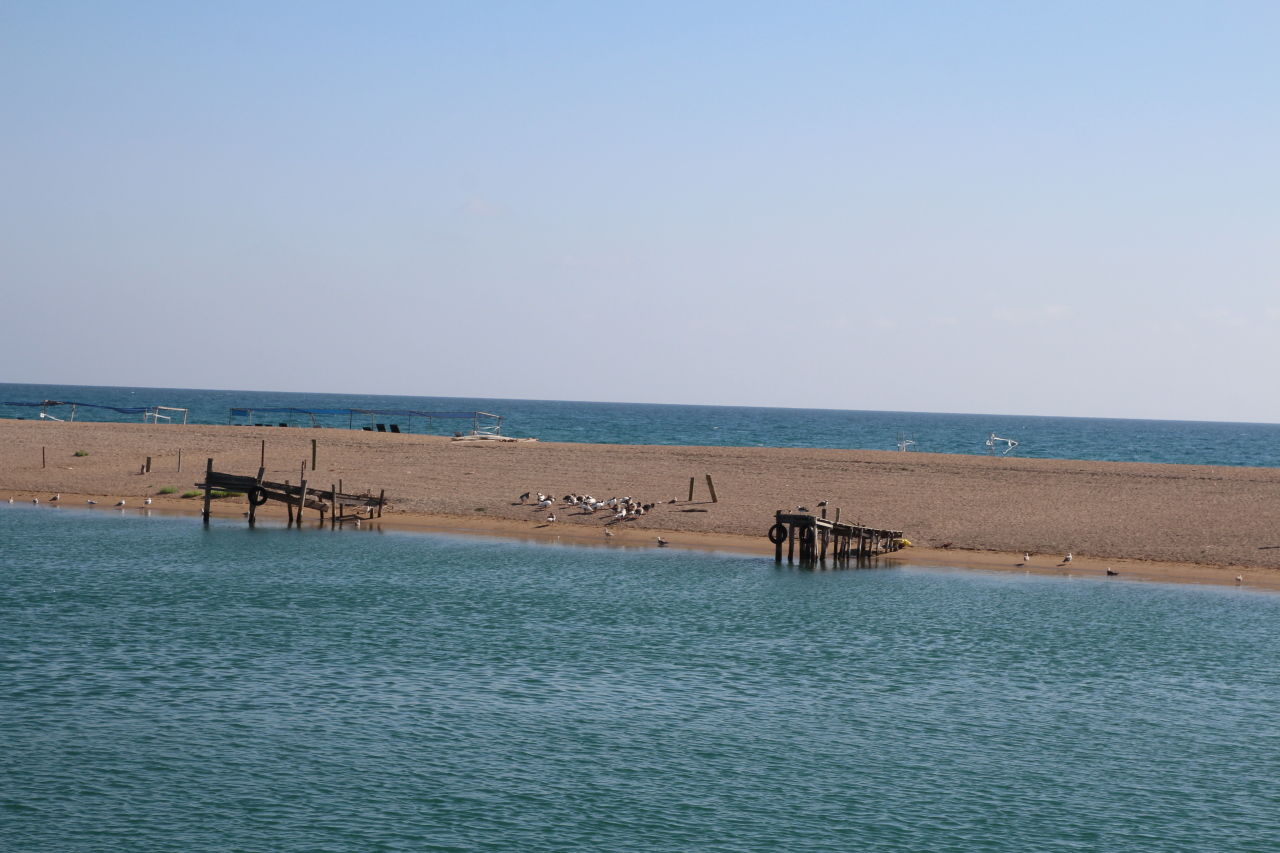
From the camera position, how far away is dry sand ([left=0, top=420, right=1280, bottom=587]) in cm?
5038

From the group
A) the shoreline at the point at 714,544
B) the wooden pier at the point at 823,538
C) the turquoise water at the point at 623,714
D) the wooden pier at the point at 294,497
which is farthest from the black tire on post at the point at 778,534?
Result: the wooden pier at the point at 294,497

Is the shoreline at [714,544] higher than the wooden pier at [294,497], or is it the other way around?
the wooden pier at [294,497]

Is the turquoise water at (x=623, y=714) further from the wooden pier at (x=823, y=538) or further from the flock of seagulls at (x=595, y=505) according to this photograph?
the flock of seagulls at (x=595, y=505)

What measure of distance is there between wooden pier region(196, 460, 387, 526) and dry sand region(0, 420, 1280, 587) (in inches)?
72.6

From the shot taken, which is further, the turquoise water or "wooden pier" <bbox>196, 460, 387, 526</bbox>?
"wooden pier" <bbox>196, 460, 387, 526</bbox>

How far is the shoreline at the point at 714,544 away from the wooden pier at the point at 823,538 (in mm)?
579

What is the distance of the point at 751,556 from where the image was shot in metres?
49.9

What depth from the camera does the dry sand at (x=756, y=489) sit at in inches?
1983

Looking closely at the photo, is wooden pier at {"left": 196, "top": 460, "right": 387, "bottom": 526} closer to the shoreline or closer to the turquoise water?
the shoreline

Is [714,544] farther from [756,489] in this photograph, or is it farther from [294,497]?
[294,497]

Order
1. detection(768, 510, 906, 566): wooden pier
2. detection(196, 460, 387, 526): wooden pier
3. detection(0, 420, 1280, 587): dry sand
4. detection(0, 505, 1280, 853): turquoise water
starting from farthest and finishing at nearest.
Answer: detection(196, 460, 387, 526): wooden pier
detection(0, 420, 1280, 587): dry sand
detection(768, 510, 906, 566): wooden pier
detection(0, 505, 1280, 853): turquoise water

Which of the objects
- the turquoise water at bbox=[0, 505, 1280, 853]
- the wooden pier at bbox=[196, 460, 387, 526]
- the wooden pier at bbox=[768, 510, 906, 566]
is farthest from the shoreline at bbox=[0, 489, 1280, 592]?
the turquoise water at bbox=[0, 505, 1280, 853]

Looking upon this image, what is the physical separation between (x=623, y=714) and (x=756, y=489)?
1551 inches

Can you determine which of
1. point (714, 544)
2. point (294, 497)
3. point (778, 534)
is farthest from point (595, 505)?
point (294, 497)
